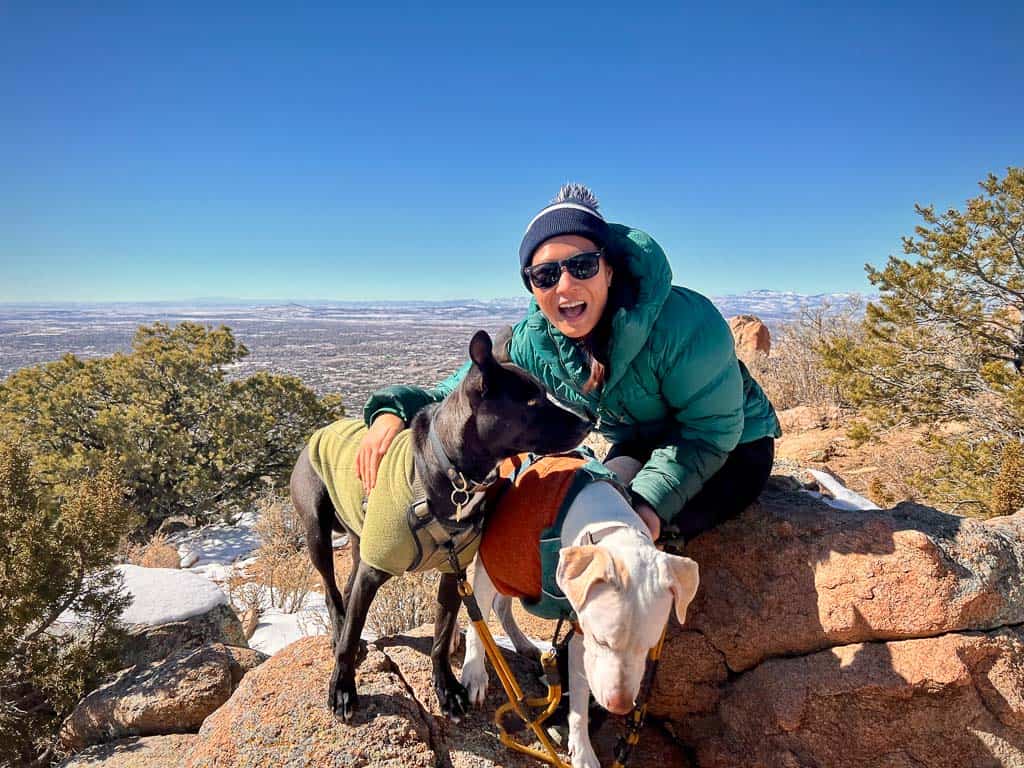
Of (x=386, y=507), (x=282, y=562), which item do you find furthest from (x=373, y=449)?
(x=282, y=562)

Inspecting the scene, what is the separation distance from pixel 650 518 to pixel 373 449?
1.21 meters

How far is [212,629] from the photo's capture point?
3748 mm

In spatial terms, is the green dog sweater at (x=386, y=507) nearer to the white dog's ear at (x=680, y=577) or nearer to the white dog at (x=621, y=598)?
the white dog at (x=621, y=598)

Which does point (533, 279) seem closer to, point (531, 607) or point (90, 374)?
point (531, 607)

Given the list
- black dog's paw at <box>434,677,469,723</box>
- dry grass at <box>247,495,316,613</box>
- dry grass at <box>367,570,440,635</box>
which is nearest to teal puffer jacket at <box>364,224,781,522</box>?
black dog's paw at <box>434,677,469,723</box>

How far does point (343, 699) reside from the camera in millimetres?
2211

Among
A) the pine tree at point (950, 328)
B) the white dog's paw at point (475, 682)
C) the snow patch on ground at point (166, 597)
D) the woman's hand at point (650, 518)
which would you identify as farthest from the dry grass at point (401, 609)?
the pine tree at point (950, 328)

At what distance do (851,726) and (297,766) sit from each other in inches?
87.4

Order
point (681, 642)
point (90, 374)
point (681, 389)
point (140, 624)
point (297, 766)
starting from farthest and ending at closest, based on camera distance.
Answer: point (90, 374) → point (140, 624) → point (681, 642) → point (681, 389) → point (297, 766)

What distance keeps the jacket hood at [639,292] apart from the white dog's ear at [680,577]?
893mm

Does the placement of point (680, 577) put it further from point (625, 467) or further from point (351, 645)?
point (351, 645)

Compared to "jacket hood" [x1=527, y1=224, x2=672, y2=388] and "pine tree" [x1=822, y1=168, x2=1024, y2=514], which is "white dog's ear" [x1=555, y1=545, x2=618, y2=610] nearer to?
"jacket hood" [x1=527, y1=224, x2=672, y2=388]

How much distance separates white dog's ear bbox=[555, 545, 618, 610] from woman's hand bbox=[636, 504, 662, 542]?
0.65m

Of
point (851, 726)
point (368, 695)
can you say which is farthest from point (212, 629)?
point (851, 726)
